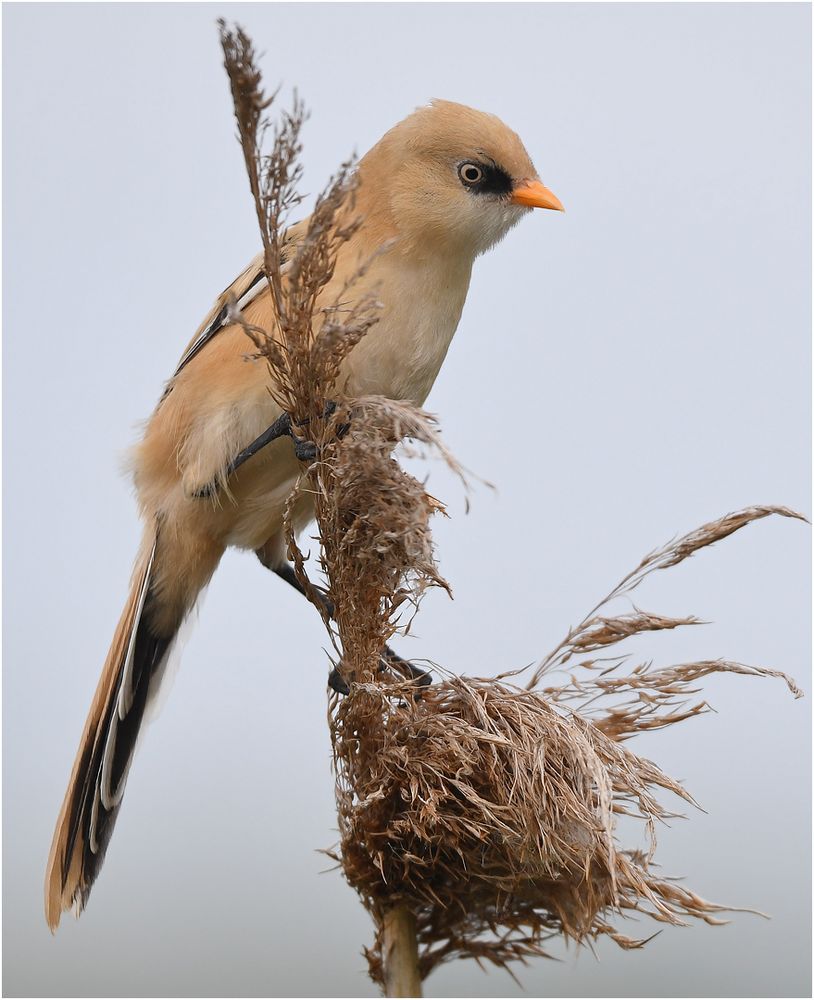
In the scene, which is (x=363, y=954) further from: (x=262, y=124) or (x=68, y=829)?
(x=262, y=124)

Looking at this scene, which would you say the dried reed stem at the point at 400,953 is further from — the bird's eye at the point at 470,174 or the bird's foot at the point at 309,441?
the bird's eye at the point at 470,174

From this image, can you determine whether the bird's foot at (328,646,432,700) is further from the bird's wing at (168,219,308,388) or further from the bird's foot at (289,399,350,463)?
the bird's wing at (168,219,308,388)

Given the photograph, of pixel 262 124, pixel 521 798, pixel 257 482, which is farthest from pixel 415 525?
pixel 257 482

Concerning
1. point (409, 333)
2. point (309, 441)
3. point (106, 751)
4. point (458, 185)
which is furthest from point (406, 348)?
point (106, 751)

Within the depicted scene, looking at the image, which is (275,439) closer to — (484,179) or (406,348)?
(406,348)

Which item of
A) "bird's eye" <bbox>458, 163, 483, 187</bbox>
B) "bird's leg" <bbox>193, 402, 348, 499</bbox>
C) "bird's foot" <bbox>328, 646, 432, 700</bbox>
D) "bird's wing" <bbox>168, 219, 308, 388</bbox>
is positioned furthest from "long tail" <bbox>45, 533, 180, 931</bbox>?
"bird's eye" <bbox>458, 163, 483, 187</bbox>

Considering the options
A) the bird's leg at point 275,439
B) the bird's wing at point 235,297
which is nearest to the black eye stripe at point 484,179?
the bird's wing at point 235,297
